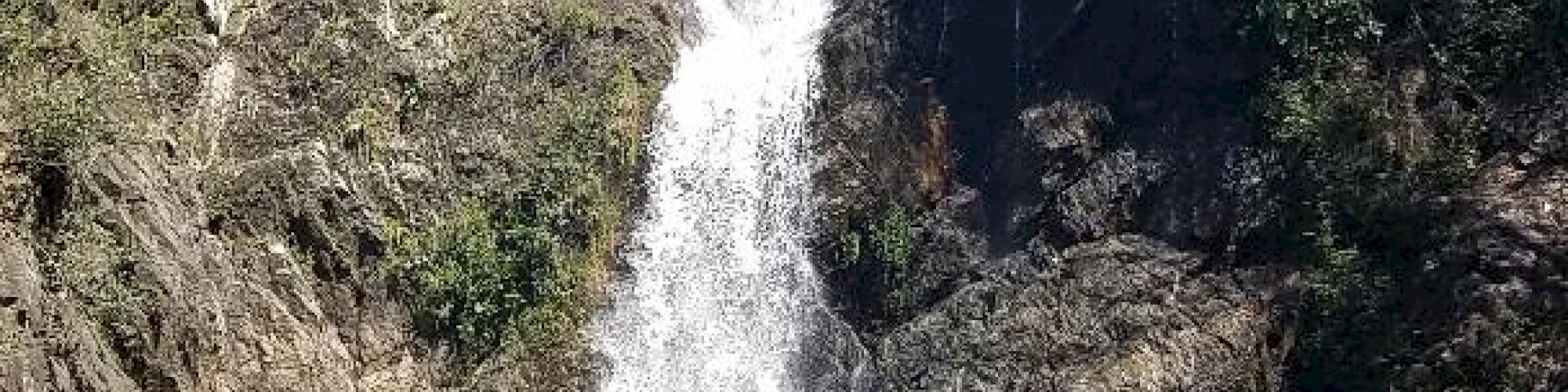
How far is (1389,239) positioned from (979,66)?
6031mm

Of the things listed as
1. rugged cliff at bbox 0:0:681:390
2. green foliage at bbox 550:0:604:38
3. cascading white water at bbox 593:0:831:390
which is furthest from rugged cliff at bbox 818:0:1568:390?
rugged cliff at bbox 0:0:681:390

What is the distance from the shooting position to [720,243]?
19562 mm

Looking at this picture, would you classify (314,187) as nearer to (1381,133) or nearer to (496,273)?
(496,273)

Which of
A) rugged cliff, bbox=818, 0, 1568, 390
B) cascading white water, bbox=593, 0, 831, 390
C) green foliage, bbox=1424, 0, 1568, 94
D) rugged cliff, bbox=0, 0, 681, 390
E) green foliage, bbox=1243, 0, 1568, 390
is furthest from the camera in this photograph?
cascading white water, bbox=593, 0, 831, 390

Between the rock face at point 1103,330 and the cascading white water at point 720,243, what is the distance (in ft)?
5.14

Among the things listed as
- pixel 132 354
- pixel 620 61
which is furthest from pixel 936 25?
pixel 132 354

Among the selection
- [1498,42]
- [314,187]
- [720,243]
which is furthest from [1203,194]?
→ [314,187]

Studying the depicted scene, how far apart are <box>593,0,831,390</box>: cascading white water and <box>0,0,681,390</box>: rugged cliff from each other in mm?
539

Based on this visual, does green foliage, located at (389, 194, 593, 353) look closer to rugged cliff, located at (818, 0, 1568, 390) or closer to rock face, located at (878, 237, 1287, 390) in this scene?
rugged cliff, located at (818, 0, 1568, 390)

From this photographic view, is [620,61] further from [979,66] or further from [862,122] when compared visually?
[979,66]

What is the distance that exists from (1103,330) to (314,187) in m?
8.75

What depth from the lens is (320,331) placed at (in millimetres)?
14898

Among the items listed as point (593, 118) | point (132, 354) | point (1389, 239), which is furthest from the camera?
point (593, 118)

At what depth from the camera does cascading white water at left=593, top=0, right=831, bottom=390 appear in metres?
18.7
